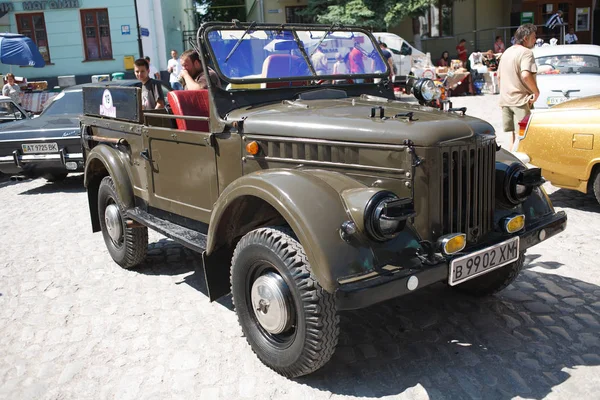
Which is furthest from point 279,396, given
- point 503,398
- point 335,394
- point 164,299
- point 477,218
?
point 164,299

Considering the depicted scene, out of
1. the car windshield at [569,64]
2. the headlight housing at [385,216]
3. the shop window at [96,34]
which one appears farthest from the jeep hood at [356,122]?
the shop window at [96,34]

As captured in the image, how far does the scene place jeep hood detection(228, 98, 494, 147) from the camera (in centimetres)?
306

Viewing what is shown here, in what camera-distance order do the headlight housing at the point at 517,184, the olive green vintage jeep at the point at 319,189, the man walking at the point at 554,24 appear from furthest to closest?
the man walking at the point at 554,24 → the headlight housing at the point at 517,184 → the olive green vintage jeep at the point at 319,189

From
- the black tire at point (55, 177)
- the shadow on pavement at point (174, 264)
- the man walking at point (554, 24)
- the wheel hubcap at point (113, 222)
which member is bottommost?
the shadow on pavement at point (174, 264)

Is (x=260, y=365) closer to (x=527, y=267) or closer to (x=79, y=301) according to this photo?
(x=79, y=301)

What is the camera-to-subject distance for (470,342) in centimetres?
360

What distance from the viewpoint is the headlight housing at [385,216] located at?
2826 millimetres

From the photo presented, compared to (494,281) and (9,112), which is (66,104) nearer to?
(9,112)

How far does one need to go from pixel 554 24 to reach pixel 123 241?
19961 mm

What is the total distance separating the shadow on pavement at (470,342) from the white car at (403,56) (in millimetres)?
15640

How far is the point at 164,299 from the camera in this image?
15.1ft

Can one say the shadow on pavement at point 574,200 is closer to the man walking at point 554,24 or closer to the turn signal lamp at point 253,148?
the turn signal lamp at point 253,148

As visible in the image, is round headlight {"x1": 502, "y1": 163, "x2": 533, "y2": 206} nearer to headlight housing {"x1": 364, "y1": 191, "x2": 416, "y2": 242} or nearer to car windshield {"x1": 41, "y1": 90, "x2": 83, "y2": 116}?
headlight housing {"x1": 364, "y1": 191, "x2": 416, "y2": 242}

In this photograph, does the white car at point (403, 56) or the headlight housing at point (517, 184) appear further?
the white car at point (403, 56)
